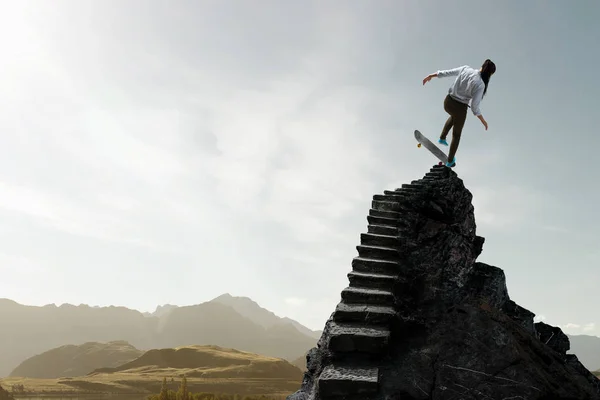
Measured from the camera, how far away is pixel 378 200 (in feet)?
32.6

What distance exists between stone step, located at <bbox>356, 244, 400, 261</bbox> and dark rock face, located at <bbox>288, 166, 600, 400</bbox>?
0.02 m

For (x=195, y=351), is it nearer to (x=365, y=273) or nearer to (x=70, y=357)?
(x=70, y=357)

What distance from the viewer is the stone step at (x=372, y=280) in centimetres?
700

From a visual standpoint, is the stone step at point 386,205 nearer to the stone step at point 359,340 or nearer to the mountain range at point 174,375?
the stone step at point 359,340

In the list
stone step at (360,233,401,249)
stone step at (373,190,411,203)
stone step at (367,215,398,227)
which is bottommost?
stone step at (360,233,401,249)

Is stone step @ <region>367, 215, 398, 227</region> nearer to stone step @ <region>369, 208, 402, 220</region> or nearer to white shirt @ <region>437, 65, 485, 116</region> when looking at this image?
stone step @ <region>369, 208, 402, 220</region>

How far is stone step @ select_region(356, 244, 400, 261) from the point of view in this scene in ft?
26.0

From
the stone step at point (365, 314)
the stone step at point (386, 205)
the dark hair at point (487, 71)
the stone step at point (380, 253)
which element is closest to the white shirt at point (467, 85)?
the dark hair at point (487, 71)

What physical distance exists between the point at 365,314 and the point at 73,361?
200 meters

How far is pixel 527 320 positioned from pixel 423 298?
5.27 metres

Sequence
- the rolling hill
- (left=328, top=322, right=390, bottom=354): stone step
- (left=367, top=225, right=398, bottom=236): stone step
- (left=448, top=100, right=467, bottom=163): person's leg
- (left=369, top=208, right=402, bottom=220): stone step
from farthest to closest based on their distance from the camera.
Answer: the rolling hill, (left=448, top=100, right=467, bottom=163): person's leg, (left=369, top=208, right=402, bottom=220): stone step, (left=367, top=225, right=398, bottom=236): stone step, (left=328, top=322, right=390, bottom=354): stone step

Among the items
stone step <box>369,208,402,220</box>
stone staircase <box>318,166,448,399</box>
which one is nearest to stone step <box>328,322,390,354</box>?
stone staircase <box>318,166,448,399</box>

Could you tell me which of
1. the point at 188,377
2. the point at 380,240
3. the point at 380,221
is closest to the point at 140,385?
the point at 188,377

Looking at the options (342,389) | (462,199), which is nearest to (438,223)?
(462,199)
